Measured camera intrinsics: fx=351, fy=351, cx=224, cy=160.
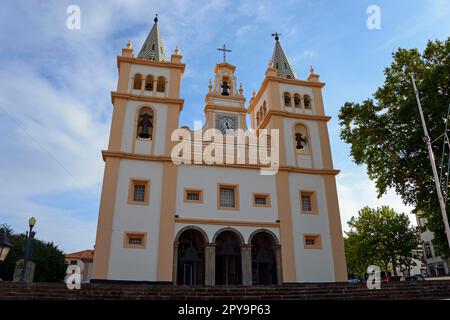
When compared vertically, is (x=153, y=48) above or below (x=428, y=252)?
above

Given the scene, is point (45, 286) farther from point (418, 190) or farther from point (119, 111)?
point (418, 190)

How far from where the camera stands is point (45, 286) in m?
12.1

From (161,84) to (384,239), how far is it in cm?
2866

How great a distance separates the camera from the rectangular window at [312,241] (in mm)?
21500

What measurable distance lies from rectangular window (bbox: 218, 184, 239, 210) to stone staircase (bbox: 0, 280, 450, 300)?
8655 millimetres

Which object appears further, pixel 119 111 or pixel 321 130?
pixel 321 130

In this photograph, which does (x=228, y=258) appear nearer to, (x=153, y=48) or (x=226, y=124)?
(x=226, y=124)

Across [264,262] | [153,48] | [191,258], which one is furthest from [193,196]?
[153,48]

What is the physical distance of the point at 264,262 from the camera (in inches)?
845

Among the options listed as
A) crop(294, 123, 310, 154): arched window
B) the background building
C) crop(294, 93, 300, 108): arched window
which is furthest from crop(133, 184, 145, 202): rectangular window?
the background building

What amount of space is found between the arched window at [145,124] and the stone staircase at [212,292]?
37.3ft
